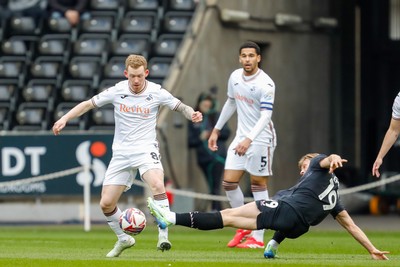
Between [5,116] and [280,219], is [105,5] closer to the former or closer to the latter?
[5,116]

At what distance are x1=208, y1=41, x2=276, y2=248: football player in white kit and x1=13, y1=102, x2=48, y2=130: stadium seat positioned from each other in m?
10.6

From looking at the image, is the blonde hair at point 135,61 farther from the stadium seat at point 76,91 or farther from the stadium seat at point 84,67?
the stadium seat at point 84,67

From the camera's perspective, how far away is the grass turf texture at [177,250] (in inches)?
571

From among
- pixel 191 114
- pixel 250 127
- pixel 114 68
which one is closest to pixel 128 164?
pixel 191 114

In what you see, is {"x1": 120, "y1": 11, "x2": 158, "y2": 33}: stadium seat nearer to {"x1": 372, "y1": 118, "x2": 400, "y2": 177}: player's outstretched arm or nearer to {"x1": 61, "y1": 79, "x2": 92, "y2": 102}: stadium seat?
{"x1": 61, "y1": 79, "x2": 92, "y2": 102}: stadium seat

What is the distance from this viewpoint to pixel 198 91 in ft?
94.0

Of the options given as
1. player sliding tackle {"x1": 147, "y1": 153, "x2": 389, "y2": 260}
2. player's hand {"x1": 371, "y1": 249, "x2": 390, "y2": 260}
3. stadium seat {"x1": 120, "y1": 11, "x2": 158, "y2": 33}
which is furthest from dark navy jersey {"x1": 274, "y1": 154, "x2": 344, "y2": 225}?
stadium seat {"x1": 120, "y1": 11, "x2": 158, "y2": 33}

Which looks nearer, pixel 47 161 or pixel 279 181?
pixel 47 161

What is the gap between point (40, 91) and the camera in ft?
96.1

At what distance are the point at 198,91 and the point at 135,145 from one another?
12340 millimetres

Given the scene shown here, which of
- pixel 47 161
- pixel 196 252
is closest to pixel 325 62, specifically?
pixel 47 161

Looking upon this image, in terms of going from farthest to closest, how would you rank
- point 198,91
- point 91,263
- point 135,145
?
point 198,91, point 135,145, point 91,263

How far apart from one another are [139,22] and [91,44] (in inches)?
44.0

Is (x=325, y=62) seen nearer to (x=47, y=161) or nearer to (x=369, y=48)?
(x=369, y=48)
